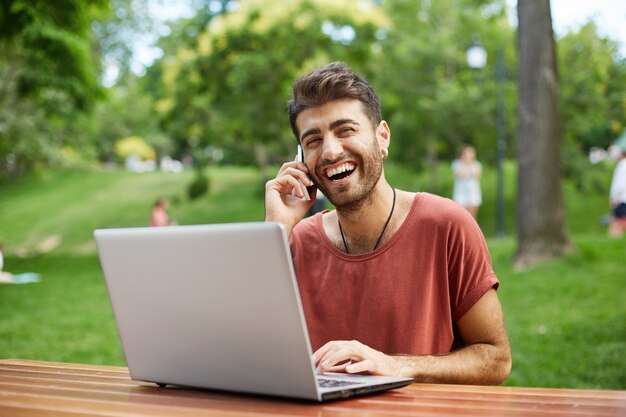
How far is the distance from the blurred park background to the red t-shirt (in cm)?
379

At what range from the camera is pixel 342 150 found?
250 cm

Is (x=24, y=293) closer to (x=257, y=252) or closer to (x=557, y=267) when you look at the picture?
(x=557, y=267)

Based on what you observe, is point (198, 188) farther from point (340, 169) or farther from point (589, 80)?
point (340, 169)

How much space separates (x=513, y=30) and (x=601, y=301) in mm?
16903

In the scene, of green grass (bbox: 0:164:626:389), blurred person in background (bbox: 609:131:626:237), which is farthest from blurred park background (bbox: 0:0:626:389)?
blurred person in background (bbox: 609:131:626:237)

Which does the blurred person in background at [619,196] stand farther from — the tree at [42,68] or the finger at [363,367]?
the finger at [363,367]

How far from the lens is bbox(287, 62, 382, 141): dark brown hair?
2432 mm

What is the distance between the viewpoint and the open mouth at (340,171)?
8.32ft

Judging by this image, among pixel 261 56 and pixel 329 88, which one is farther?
pixel 261 56

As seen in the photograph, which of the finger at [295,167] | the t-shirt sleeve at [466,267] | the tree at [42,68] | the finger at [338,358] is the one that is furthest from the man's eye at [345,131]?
the tree at [42,68]

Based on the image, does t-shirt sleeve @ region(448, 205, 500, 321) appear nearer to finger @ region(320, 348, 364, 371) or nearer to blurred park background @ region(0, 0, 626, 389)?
finger @ region(320, 348, 364, 371)

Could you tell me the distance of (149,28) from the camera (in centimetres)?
3244

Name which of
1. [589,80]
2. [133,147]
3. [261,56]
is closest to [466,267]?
[261,56]

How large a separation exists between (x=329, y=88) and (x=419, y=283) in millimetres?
652
